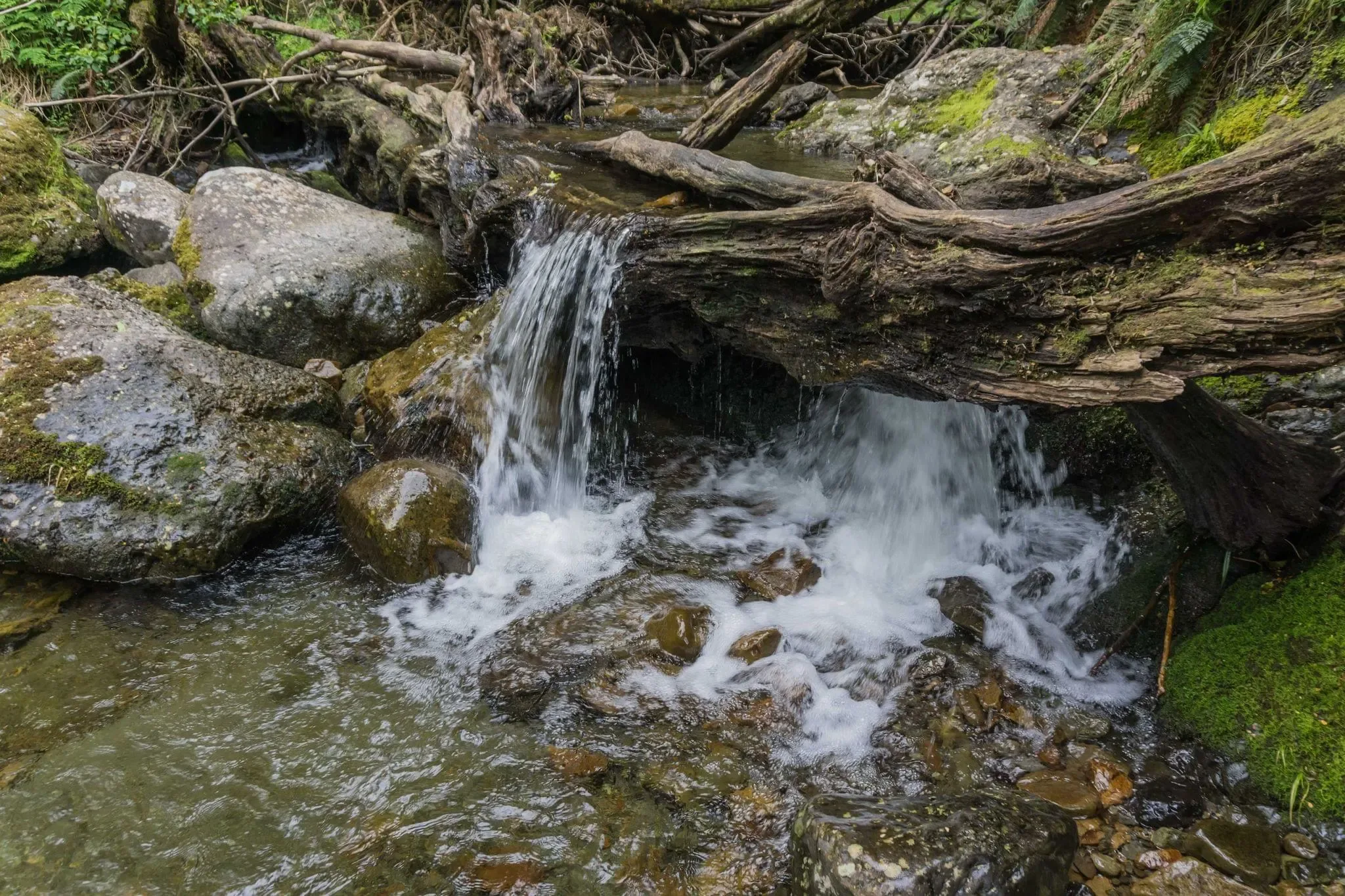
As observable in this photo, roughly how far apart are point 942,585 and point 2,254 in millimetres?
9417

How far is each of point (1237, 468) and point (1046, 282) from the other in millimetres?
1266

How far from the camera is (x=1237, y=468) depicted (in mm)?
3100

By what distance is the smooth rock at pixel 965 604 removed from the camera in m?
4.16

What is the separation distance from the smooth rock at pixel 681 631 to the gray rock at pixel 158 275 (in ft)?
20.9

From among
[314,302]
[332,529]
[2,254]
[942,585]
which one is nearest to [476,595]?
[332,529]

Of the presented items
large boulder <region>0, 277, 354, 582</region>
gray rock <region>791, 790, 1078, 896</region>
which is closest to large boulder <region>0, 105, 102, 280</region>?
large boulder <region>0, 277, 354, 582</region>

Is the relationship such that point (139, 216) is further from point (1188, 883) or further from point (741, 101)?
point (1188, 883)

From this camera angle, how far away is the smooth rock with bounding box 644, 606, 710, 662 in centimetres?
416

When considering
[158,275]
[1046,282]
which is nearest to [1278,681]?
[1046,282]

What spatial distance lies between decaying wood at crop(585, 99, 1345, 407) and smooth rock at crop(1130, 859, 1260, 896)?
1.89 m

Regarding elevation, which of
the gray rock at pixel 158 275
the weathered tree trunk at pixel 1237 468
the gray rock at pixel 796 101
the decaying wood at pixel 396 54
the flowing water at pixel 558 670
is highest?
the gray rock at pixel 796 101

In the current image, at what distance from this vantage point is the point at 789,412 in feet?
20.6

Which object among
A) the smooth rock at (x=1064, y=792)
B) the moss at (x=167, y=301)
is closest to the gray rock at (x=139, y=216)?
the moss at (x=167, y=301)

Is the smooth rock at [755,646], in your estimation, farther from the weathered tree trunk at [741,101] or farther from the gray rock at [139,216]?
the gray rock at [139,216]
